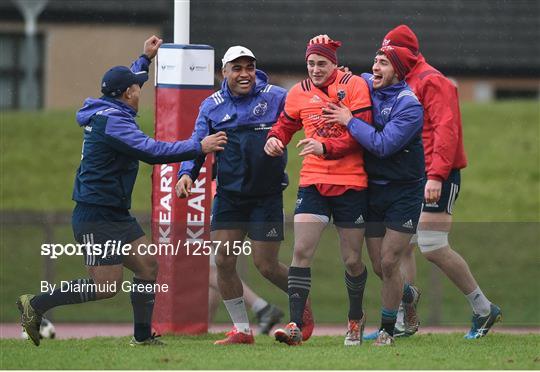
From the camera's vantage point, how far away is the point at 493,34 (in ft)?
63.5

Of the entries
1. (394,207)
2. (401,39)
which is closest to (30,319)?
(394,207)

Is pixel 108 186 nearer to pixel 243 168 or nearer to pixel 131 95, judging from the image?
pixel 131 95

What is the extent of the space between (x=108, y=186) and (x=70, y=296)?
808 mm

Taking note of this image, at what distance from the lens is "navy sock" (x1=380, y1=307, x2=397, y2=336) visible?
9.73 meters

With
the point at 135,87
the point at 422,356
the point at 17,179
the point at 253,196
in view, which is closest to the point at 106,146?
the point at 135,87

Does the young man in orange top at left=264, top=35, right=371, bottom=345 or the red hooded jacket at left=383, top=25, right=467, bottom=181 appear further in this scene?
the red hooded jacket at left=383, top=25, right=467, bottom=181

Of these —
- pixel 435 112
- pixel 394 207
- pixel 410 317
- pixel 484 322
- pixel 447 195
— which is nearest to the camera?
pixel 394 207

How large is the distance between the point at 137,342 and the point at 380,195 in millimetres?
2049

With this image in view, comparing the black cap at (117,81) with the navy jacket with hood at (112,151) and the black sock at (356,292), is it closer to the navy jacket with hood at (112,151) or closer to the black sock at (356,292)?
the navy jacket with hood at (112,151)

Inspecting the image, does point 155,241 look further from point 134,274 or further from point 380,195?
point 380,195

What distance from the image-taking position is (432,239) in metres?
10.4

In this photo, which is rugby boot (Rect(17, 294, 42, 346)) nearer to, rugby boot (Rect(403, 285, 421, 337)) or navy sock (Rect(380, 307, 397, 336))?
navy sock (Rect(380, 307, 397, 336))

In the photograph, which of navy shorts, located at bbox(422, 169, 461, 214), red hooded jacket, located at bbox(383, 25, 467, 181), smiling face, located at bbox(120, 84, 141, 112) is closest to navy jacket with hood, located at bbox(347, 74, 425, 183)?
red hooded jacket, located at bbox(383, 25, 467, 181)

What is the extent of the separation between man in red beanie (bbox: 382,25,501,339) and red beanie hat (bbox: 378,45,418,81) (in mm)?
134
